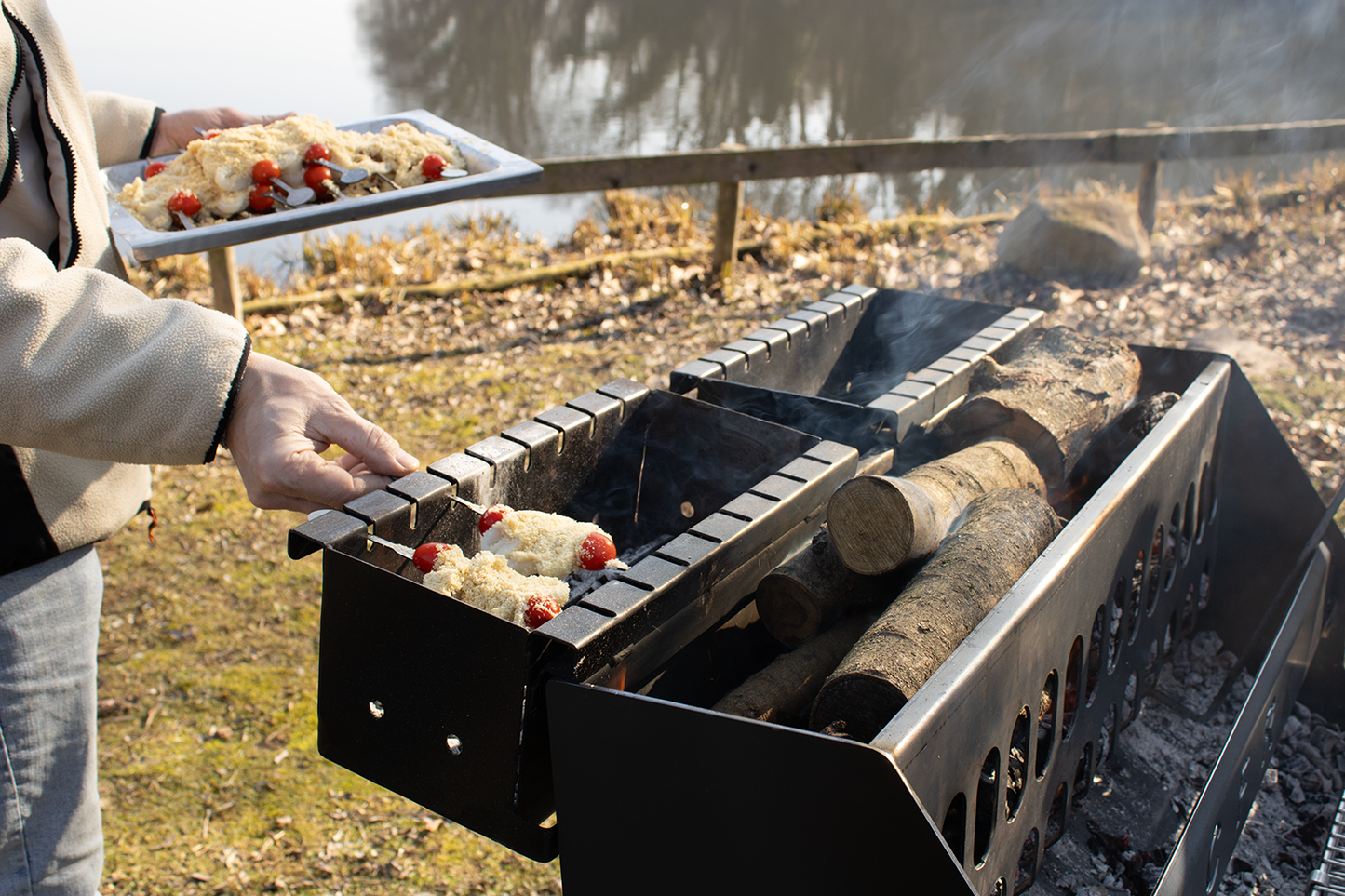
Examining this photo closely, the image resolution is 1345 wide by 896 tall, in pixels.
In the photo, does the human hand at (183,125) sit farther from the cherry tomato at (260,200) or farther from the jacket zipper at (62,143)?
the jacket zipper at (62,143)

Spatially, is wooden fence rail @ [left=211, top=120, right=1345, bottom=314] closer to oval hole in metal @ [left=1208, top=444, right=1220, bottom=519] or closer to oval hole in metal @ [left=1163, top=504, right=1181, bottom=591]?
oval hole in metal @ [left=1208, top=444, right=1220, bottom=519]

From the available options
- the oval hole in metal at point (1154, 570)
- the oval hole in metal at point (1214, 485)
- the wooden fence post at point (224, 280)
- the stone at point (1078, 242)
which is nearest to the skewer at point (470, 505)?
the oval hole in metal at point (1154, 570)

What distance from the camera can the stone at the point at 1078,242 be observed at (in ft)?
20.6

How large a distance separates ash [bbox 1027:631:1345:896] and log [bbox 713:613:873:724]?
2.73ft

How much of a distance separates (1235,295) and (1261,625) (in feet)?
15.0

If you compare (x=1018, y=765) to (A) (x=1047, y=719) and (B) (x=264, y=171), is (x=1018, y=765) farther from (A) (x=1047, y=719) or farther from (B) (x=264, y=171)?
(B) (x=264, y=171)

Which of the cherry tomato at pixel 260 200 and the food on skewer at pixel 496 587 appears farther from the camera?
the cherry tomato at pixel 260 200

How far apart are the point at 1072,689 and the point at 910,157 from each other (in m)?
5.23

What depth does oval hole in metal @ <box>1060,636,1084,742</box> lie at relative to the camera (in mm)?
1965

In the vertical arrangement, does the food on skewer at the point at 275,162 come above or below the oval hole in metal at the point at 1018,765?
above

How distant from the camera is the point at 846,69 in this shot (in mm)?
15008

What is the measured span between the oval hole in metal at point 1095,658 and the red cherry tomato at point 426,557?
1370mm

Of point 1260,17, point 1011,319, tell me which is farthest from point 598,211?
point 1260,17

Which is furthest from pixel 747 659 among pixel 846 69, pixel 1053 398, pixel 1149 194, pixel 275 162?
pixel 846 69
